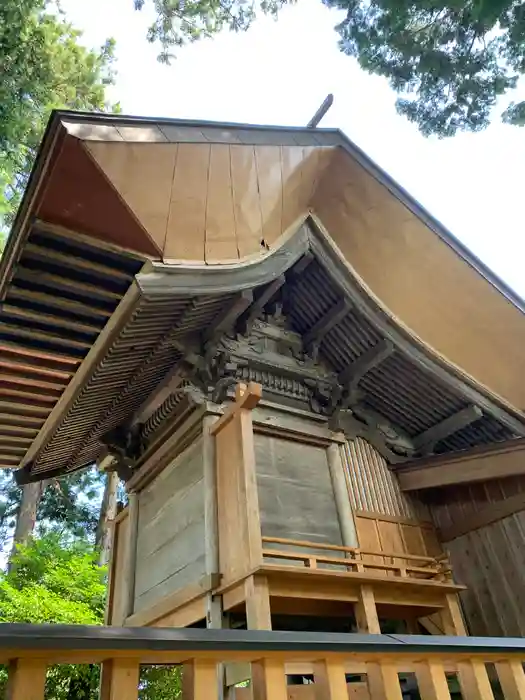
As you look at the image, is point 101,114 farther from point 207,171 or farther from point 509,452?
point 509,452

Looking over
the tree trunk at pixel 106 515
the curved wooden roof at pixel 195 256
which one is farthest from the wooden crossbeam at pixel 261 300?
the tree trunk at pixel 106 515

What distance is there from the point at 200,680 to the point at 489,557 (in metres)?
6.32

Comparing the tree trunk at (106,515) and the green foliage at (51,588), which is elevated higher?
the tree trunk at (106,515)

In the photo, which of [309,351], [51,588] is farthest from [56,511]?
[309,351]

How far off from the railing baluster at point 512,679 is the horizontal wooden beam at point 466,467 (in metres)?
4.58

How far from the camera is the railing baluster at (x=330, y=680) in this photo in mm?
1812

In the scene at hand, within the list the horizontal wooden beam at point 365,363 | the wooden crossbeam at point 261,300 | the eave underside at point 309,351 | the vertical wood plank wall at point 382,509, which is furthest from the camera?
the horizontal wooden beam at point 365,363

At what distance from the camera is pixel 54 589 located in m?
11.3

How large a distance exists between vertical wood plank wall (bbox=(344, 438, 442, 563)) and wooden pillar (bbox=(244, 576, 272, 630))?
2153 mm

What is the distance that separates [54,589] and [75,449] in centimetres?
558

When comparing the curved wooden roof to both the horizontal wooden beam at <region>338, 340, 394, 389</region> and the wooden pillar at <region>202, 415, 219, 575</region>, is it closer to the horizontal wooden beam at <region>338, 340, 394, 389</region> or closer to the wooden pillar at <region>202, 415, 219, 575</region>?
the horizontal wooden beam at <region>338, 340, 394, 389</region>

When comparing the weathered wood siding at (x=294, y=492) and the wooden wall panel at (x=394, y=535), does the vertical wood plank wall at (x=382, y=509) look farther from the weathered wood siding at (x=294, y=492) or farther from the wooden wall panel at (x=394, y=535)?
the weathered wood siding at (x=294, y=492)

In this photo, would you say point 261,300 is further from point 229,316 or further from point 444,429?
point 444,429

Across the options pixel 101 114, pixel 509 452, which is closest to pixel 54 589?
pixel 509 452
